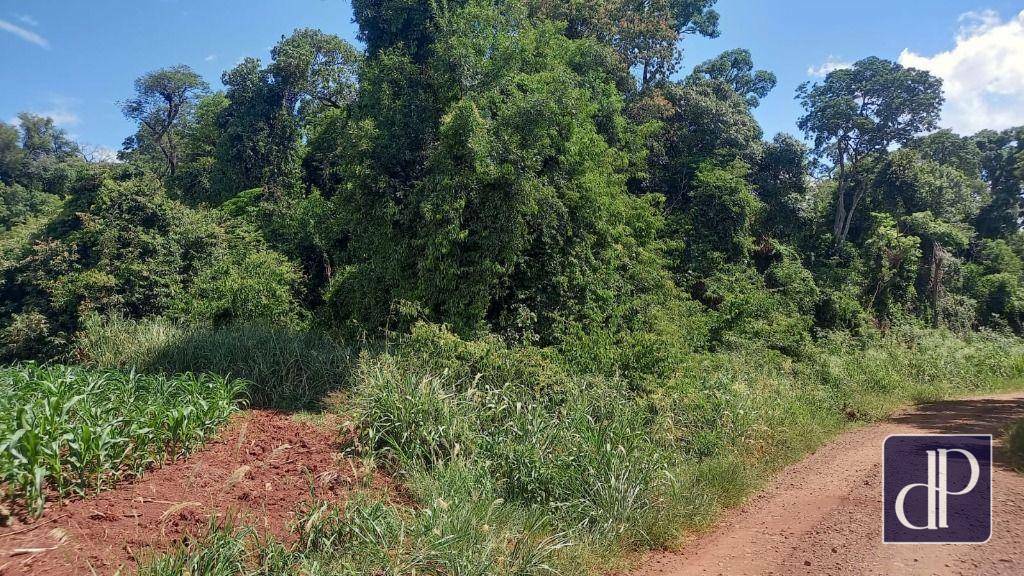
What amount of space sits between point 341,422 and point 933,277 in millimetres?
23006

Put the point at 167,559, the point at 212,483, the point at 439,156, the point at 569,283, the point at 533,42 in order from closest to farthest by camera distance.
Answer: the point at 167,559, the point at 212,483, the point at 439,156, the point at 569,283, the point at 533,42

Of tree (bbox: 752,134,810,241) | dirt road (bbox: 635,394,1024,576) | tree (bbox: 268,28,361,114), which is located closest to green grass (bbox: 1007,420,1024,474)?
dirt road (bbox: 635,394,1024,576)

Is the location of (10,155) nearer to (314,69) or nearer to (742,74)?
(314,69)

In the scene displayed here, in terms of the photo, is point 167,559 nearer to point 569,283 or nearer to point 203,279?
point 569,283

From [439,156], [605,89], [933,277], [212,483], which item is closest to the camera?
[212,483]

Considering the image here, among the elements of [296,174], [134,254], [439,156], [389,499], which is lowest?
[389,499]

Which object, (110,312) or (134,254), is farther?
(134,254)

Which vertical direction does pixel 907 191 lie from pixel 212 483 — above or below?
above

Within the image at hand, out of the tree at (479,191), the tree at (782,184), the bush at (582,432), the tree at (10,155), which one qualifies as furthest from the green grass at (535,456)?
the tree at (10,155)

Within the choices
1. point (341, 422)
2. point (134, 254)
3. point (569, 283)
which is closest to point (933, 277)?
point (569, 283)

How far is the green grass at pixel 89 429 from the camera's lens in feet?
12.7

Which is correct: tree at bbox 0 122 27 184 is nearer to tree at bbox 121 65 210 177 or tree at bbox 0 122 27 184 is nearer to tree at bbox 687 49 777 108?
tree at bbox 121 65 210 177

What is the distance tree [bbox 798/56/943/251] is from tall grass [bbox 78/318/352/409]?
20.7m

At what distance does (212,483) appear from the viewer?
4.58 meters
